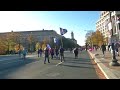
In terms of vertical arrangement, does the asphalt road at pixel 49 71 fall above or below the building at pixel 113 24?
Result: below

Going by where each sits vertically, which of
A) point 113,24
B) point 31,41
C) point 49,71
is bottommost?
point 49,71

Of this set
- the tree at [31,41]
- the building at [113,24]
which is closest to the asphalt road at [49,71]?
the building at [113,24]

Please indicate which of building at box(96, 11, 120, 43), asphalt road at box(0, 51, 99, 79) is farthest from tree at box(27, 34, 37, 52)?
asphalt road at box(0, 51, 99, 79)

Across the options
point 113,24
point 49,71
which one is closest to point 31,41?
point 113,24

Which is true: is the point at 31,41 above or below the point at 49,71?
above

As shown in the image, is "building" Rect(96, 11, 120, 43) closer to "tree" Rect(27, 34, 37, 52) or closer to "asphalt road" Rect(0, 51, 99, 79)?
"asphalt road" Rect(0, 51, 99, 79)

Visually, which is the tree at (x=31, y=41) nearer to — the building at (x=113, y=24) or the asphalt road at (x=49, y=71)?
the building at (x=113, y=24)

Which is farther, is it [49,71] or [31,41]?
[31,41]

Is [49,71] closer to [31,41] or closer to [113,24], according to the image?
[113,24]
